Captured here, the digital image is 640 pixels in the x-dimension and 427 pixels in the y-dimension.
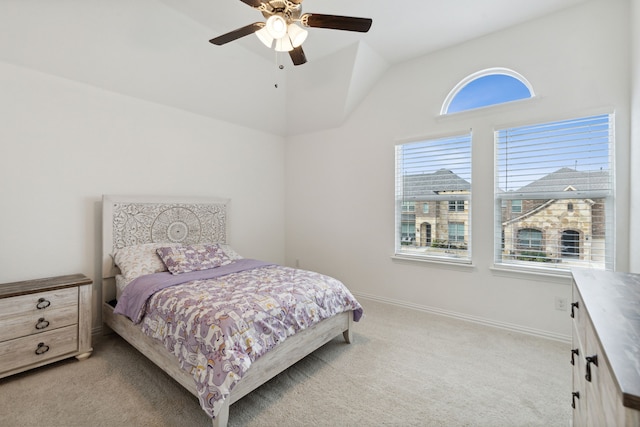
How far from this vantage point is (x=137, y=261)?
2.72 m

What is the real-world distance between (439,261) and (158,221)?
126 inches

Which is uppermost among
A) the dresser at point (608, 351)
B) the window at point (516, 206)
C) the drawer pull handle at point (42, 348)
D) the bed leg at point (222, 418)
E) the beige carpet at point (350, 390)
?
the window at point (516, 206)

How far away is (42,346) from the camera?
2170mm

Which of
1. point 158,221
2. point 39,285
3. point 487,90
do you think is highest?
point 487,90

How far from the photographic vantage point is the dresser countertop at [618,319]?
0.63m

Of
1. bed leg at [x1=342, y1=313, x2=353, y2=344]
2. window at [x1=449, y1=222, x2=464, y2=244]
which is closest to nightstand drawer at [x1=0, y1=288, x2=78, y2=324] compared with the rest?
bed leg at [x1=342, y1=313, x2=353, y2=344]

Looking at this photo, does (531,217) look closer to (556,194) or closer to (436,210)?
(556,194)

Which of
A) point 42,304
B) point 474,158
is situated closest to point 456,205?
point 474,158

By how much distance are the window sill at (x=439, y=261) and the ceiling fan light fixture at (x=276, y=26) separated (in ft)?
8.93

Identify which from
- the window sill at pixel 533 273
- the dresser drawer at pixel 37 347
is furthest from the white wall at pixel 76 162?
the window sill at pixel 533 273

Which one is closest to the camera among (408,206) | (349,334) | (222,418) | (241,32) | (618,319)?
(618,319)

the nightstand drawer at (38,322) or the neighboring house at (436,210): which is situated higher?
the neighboring house at (436,210)

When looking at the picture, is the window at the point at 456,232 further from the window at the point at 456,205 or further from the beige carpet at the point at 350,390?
the beige carpet at the point at 350,390

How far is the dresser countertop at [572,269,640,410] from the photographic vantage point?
63cm
